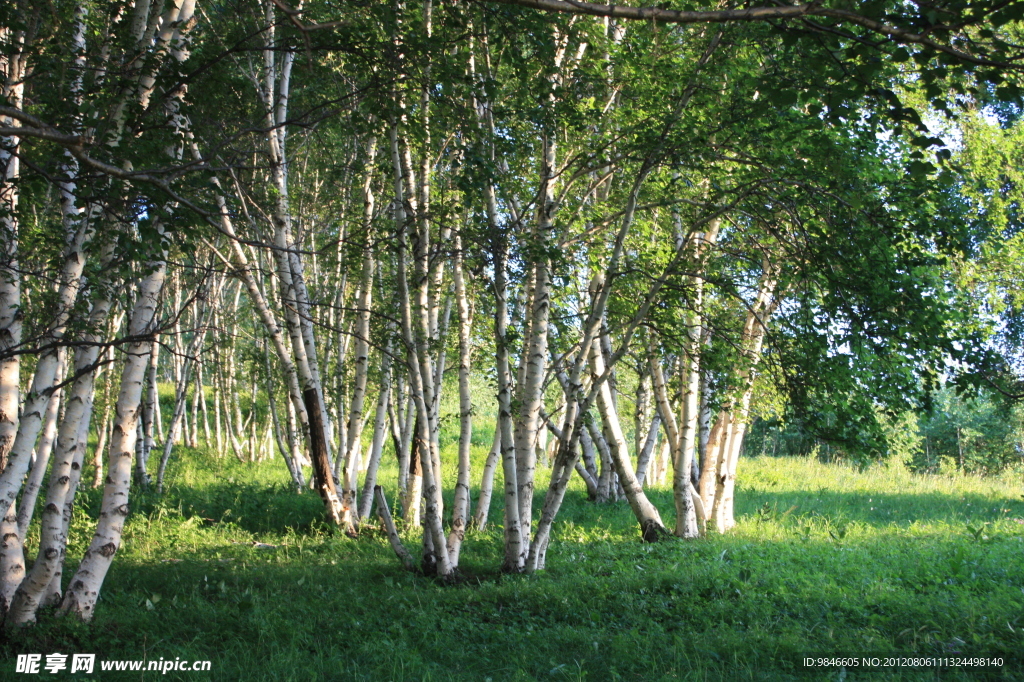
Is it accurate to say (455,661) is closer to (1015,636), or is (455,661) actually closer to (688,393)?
(1015,636)

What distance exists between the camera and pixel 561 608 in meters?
6.79

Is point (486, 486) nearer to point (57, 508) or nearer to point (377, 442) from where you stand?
point (377, 442)

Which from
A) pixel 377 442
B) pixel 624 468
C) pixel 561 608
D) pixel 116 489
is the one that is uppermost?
pixel 116 489

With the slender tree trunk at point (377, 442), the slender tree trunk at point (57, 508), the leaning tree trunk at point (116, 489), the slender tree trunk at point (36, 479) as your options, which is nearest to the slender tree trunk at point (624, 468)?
the slender tree trunk at point (377, 442)

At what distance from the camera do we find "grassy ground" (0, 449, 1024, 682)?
5.50 m

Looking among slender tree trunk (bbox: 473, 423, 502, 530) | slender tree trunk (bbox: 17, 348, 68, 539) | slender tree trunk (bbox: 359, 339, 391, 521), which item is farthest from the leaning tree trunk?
slender tree trunk (bbox: 473, 423, 502, 530)

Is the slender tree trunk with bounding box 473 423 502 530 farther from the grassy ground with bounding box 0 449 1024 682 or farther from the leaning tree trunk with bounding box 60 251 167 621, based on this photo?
the leaning tree trunk with bounding box 60 251 167 621

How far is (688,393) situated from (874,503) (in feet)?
27.3

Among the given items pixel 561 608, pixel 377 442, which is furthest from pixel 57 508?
pixel 377 442

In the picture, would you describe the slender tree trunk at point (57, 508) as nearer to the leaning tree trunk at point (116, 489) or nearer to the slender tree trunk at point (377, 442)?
the leaning tree trunk at point (116, 489)

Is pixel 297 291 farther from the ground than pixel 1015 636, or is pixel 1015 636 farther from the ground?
pixel 297 291

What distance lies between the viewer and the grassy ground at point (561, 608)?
18.0 feet

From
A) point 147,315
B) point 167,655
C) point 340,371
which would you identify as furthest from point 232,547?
point 147,315

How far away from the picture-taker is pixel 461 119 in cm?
624
